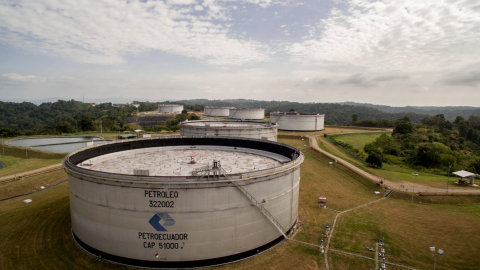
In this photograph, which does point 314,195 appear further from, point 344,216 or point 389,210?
point 389,210

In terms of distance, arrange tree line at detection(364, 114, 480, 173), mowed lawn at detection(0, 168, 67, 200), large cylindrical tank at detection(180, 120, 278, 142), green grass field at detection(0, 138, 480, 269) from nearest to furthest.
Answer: green grass field at detection(0, 138, 480, 269) → mowed lawn at detection(0, 168, 67, 200) → large cylindrical tank at detection(180, 120, 278, 142) → tree line at detection(364, 114, 480, 173)

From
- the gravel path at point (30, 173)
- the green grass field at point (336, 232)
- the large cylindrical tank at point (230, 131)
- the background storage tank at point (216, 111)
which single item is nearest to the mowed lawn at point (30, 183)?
the green grass field at point (336, 232)

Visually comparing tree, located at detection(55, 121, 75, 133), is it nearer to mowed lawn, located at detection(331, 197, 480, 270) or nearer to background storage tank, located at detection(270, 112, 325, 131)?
background storage tank, located at detection(270, 112, 325, 131)

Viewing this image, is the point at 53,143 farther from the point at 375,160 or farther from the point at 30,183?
the point at 375,160

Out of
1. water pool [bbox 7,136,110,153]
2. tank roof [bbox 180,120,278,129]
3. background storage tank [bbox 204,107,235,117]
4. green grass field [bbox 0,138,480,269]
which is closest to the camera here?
green grass field [bbox 0,138,480,269]

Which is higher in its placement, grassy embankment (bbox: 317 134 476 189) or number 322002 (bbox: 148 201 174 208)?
number 322002 (bbox: 148 201 174 208)

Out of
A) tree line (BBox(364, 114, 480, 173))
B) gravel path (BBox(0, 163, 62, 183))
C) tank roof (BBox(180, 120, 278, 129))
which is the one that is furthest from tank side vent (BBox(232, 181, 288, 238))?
gravel path (BBox(0, 163, 62, 183))

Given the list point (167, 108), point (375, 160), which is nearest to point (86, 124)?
point (167, 108)
